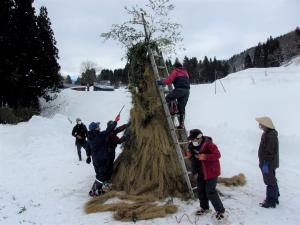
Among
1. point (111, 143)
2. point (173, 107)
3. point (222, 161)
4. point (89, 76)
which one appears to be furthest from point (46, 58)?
point (89, 76)

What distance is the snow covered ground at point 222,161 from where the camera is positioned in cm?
718

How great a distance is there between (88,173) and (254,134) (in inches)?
262

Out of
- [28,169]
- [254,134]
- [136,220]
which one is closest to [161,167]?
[136,220]

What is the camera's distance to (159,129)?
815 centimetres

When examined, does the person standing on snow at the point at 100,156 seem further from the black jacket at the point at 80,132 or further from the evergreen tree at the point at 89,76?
the evergreen tree at the point at 89,76

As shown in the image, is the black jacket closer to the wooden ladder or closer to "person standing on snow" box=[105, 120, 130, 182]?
"person standing on snow" box=[105, 120, 130, 182]

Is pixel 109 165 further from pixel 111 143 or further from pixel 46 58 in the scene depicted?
pixel 46 58

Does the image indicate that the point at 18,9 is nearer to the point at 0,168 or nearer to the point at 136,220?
Answer: the point at 0,168

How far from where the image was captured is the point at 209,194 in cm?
657

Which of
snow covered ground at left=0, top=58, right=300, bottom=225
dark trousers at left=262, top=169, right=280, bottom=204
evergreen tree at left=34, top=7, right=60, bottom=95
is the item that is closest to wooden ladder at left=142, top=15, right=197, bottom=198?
snow covered ground at left=0, top=58, right=300, bottom=225

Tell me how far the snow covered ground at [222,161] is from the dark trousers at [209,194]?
312 millimetres

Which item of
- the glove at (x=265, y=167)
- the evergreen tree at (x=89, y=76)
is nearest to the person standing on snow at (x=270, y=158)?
the glove at (x=265, y=167)

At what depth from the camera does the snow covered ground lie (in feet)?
23.5

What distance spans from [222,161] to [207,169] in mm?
5094
